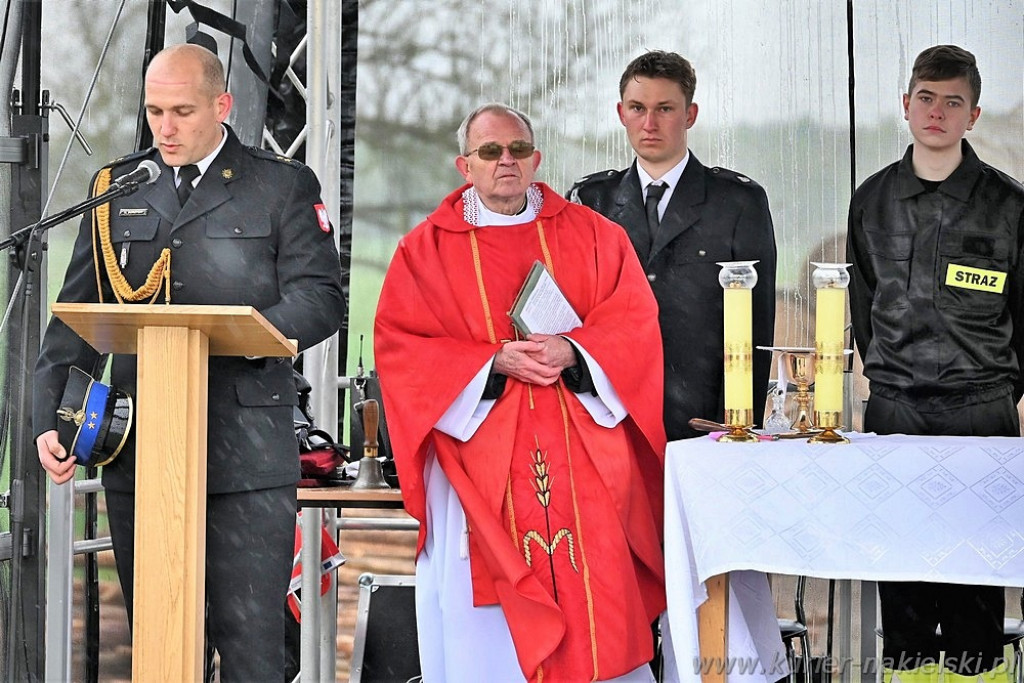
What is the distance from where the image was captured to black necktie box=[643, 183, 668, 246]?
436cm

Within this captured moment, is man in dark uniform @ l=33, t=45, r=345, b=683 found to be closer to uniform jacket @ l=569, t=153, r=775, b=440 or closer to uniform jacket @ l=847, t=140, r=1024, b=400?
uniform jacket @ l=569, t=153, r=775, b=440

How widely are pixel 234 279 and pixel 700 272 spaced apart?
1598 millimetres

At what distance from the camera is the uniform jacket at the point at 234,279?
3328 millimetres

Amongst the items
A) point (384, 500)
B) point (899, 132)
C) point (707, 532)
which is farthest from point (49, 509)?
point (899, 132)

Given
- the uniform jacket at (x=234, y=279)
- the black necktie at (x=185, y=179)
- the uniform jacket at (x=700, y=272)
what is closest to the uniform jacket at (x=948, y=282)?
the uniform jacket at (x=700, y=272)

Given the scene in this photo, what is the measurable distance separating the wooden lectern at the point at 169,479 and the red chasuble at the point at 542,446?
1.07 meters

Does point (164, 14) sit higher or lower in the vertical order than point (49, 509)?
higher

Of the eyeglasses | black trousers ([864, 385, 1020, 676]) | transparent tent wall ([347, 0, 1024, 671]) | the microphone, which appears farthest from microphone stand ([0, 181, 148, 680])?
black trousers ([864, 385, 1020, 676])

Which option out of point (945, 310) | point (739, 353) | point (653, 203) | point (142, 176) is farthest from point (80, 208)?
point (945, 310)

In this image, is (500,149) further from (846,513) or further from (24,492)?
(24,492)

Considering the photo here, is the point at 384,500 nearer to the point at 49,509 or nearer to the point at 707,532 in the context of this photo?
the point at 49,509

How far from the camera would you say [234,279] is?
3404 millimetres

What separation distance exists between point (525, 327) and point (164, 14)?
2.36m

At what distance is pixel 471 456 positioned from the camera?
3814mm
